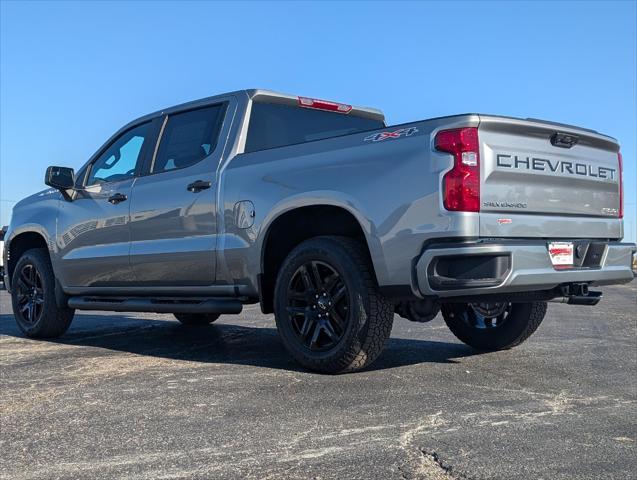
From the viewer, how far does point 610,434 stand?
3301 millimetres

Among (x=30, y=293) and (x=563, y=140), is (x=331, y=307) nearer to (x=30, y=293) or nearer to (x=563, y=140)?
(x=563, y=140)

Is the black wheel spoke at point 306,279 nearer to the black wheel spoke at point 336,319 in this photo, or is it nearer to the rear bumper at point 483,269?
the black wheel spoke at point 336,319

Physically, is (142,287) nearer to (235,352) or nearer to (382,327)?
(235,352)

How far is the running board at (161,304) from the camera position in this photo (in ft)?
17.6

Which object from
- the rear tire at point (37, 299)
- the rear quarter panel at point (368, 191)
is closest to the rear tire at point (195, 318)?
the rear tire at point (37, 299)

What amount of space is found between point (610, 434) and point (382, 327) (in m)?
1.60

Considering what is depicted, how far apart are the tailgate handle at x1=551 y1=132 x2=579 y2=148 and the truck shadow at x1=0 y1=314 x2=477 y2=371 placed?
1.79 metres

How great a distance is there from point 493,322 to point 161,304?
8.99 feet

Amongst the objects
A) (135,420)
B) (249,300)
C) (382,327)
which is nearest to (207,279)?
(249,300)

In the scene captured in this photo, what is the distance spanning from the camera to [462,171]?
4164 millimetres

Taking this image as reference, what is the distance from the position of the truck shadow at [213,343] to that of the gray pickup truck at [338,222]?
1.26ft

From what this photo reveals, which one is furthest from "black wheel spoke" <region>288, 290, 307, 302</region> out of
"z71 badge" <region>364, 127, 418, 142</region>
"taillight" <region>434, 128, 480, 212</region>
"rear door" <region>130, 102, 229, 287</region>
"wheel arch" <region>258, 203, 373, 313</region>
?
"taillight" <region>434, 128, 480, 212</region>

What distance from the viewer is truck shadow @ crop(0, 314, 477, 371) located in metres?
5.50

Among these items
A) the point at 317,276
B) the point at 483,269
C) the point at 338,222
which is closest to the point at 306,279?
the point at 317,276
